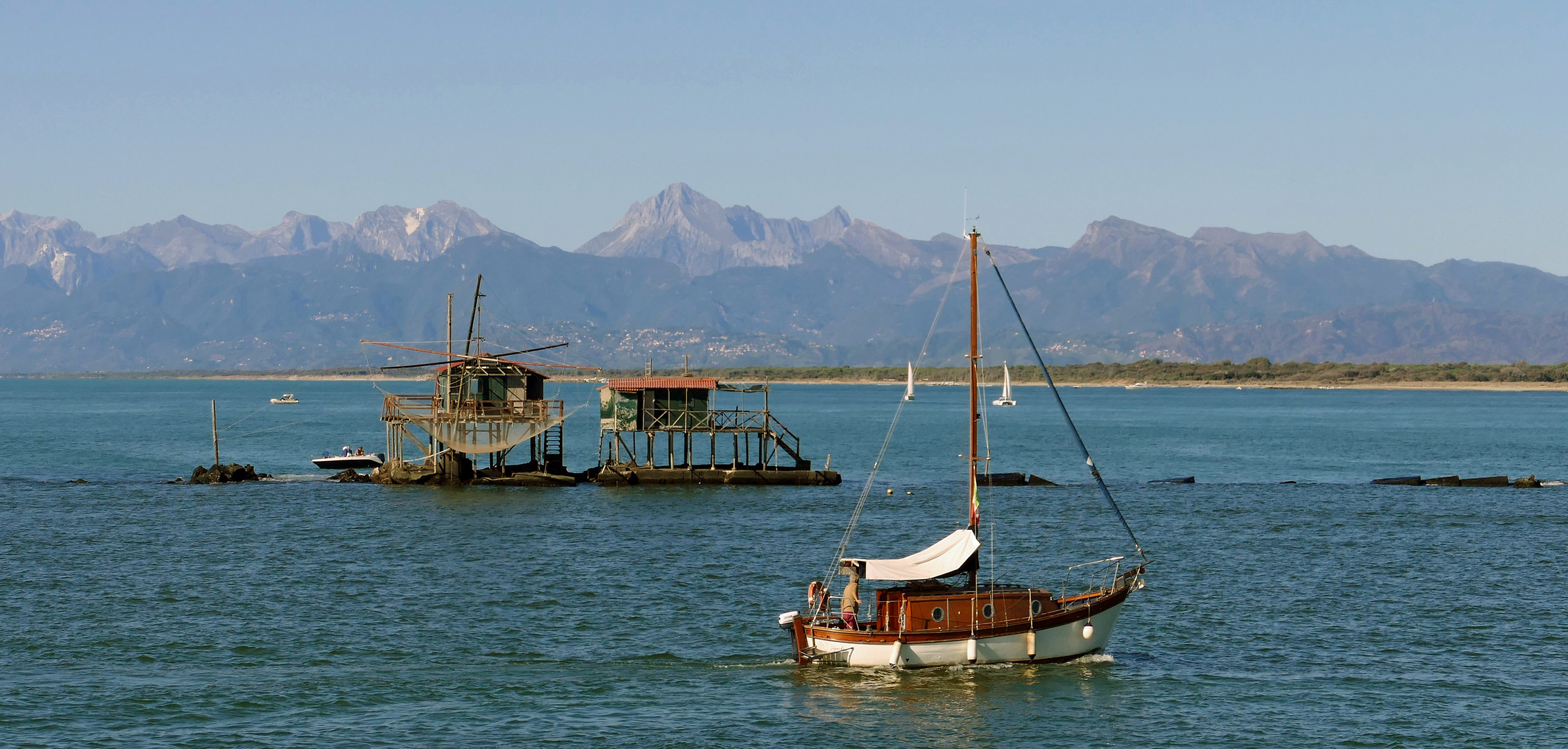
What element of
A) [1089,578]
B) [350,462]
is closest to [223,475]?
[350,462]

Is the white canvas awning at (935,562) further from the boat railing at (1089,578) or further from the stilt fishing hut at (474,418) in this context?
the stilt fishing hut at (474,418)

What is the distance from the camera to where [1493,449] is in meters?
→ 122

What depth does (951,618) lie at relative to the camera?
3566 cm

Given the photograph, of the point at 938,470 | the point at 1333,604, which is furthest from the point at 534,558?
the point at 938,470

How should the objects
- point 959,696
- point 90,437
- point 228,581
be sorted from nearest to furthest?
point 959,696, point 228,581, point 90,437

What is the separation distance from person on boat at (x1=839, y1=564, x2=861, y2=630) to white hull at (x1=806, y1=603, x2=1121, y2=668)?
0.53 meters

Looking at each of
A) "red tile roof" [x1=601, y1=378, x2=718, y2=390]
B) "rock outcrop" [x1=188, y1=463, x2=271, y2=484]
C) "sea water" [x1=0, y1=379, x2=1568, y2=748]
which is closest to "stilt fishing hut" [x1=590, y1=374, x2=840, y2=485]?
"red tile roof" [x1=601, y1=378, x2=718, y2=390]

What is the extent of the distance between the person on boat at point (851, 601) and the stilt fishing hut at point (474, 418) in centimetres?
4317

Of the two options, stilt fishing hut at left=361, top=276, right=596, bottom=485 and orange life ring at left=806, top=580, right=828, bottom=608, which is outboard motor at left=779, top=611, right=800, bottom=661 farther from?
stilt fishing hut at left=361, top=276, right=596, bottom=485

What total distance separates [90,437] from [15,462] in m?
36.1

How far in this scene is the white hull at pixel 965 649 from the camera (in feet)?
117

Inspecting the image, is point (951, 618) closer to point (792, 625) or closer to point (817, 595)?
point (817, 595)

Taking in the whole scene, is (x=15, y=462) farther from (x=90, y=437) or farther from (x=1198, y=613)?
(x=1198, y=613)

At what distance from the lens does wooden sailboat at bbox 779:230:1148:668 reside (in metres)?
35.6
